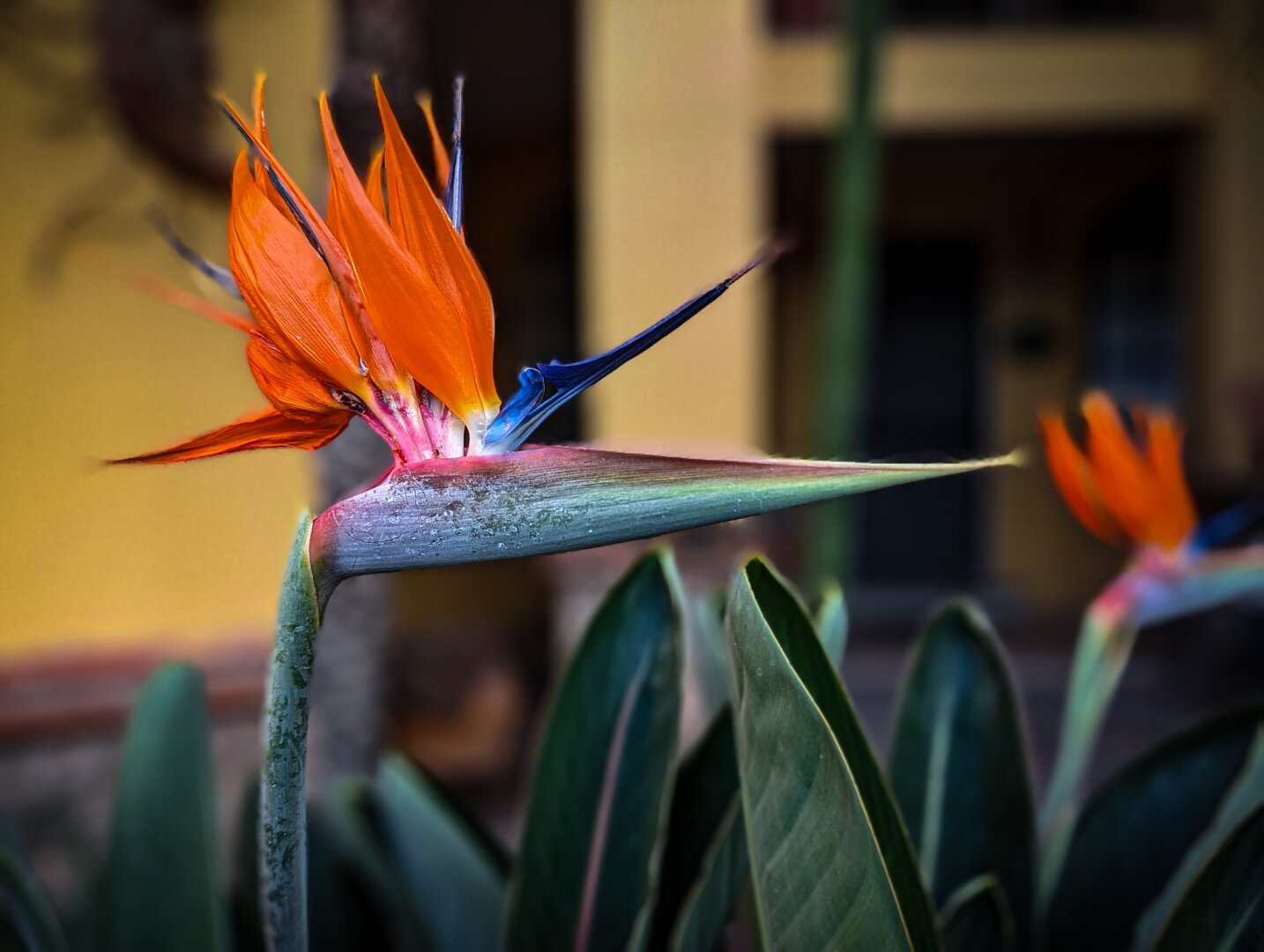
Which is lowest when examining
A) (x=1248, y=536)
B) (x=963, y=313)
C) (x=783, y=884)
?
(x=1248, y=536)

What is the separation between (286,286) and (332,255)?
0.06 ft

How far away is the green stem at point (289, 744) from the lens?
32cm

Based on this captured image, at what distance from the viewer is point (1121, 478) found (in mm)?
638

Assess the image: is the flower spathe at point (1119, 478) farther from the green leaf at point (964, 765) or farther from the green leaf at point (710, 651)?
the green leaf at point (710, 651)

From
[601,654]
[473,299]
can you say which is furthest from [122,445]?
[473,299]

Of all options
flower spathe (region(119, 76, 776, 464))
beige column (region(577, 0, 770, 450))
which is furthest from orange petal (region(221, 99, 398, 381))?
beige column (region(577, 0, 770, 450))

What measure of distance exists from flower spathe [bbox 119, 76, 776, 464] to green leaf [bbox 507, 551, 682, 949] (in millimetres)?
183

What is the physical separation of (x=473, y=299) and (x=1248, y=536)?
10.2ft

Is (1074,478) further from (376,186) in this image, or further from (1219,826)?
(376,186)

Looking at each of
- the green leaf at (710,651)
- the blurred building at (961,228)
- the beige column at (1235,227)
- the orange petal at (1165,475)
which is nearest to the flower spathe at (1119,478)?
the orange petal at (1165,475)

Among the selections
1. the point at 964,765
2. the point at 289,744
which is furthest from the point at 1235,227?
the point at 289,744

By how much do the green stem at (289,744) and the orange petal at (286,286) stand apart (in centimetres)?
6

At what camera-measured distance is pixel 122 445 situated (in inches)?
73.7

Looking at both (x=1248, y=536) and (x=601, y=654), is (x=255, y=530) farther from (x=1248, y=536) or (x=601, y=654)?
(x=1248, y=536)
